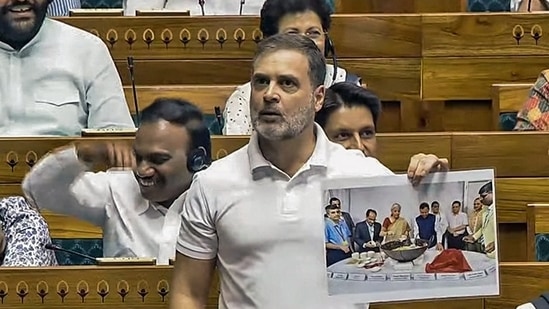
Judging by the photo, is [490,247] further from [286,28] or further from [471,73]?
[471,73]

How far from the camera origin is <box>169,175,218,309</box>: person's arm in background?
1743mm

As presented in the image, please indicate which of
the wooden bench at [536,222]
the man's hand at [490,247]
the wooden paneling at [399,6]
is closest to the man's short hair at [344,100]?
the wooden bench at [536,222]

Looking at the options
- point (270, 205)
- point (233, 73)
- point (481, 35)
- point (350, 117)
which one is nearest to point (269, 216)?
point (270, 205)

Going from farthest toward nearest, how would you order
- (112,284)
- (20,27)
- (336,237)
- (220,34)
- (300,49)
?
1. (220,34)
2. (20,27)
3. (112,284)
4. (300,49)
5. (336,237)

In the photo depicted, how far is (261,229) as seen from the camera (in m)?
1.71

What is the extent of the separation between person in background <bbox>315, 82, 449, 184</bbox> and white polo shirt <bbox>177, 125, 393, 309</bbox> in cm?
36

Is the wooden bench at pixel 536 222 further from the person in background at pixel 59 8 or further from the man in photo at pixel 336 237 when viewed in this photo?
the person in background at pixel 59 8

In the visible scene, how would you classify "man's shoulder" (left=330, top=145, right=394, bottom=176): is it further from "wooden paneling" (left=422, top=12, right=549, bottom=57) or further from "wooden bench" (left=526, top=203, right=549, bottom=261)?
"wooden paneling" (left=422, top=12, right=549, bottom=57)

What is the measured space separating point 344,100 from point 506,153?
426 millimetres

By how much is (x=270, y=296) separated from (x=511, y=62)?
55.6 inches

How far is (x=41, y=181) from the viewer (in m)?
2.01

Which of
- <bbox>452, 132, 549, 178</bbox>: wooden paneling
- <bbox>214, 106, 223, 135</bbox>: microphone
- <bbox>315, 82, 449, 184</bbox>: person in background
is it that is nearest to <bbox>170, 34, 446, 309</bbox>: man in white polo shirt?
<bbox>315, 82, 449, 184</bbox>: person in background

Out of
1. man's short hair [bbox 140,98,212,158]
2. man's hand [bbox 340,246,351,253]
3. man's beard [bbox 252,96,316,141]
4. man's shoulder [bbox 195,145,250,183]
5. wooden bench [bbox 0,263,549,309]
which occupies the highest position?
man's short hair [bbox 140,98,212,158]

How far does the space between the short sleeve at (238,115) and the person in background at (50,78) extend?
21 cm
